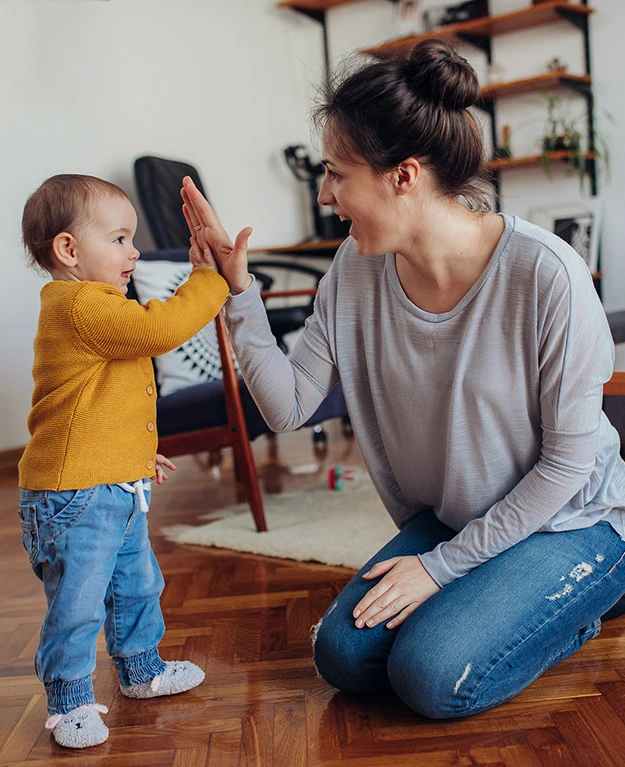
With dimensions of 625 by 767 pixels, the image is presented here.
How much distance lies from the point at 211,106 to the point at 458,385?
119 inches

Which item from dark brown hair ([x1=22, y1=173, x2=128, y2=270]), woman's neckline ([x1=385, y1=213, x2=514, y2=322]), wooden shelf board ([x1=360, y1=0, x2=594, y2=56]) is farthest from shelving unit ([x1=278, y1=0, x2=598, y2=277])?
dark brown hair ([x1=22, y1=173, x2=128, y2=270])

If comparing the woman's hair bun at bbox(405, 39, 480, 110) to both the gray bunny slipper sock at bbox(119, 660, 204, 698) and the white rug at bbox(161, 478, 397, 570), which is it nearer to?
the gray bunny slipper sock at bbox(119, 660, 204, 698)

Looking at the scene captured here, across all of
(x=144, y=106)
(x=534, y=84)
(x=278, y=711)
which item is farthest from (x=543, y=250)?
(x=534, y=84)

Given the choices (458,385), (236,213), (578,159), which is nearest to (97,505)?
(458,385)

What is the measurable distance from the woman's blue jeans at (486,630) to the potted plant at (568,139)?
2.97 metres

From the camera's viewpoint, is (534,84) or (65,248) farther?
(534,84)

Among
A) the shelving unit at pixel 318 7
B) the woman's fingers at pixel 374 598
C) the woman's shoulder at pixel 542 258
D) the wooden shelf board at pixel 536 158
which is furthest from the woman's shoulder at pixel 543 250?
the shelving unit at pixel 318 7

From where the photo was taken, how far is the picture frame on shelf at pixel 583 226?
13.3ft

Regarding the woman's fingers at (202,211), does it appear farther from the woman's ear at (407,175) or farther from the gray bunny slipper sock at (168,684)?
the gray bunny slipper sock at (168,684)

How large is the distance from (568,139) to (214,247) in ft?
9.96

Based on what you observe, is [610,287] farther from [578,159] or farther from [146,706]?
[146,706]

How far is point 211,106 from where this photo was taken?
4.02 metres

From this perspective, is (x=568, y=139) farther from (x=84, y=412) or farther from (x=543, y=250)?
(x=84, y=412)

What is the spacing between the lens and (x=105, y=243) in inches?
53.6
